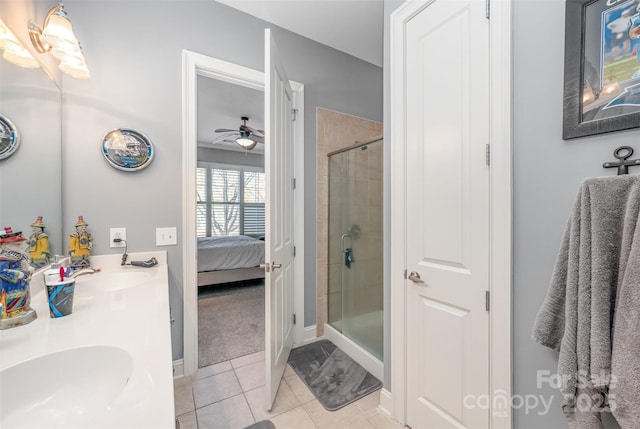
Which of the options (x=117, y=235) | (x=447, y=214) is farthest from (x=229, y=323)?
(x=447, y=214)

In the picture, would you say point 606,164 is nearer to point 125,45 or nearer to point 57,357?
point 57,357

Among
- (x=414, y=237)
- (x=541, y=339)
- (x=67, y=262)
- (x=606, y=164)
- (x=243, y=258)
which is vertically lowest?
(x=243, y=258)

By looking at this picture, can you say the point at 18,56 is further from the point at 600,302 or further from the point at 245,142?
the point at 245,142

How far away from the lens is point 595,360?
75cm

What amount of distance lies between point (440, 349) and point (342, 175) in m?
1.60

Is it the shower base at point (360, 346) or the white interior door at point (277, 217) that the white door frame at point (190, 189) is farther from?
the shower base at point (360, 346)

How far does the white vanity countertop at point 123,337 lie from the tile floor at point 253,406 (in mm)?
877

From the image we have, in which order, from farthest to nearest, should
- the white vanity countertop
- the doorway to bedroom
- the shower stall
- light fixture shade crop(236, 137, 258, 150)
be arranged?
1. light fixture shade crop(236, 137, 258, 150)
2. the doorway to bedroom
3. the shower stall
4. the white vanity countertop

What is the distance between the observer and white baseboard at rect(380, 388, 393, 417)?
A: 1.57m

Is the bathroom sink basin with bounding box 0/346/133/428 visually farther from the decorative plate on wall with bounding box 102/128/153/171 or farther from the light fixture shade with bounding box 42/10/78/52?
the light fixture shade with bounding box 42/10/78/52

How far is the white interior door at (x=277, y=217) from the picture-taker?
5.22ft

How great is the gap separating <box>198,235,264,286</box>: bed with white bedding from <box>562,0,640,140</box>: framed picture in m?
3.64

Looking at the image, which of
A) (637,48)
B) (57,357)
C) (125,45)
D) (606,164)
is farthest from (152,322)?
(125,45)

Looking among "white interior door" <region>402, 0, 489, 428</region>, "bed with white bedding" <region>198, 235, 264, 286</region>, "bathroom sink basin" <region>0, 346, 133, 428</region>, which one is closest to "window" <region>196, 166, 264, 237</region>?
"bed with white bedding" <region>198, 235, 264, 286</region>
